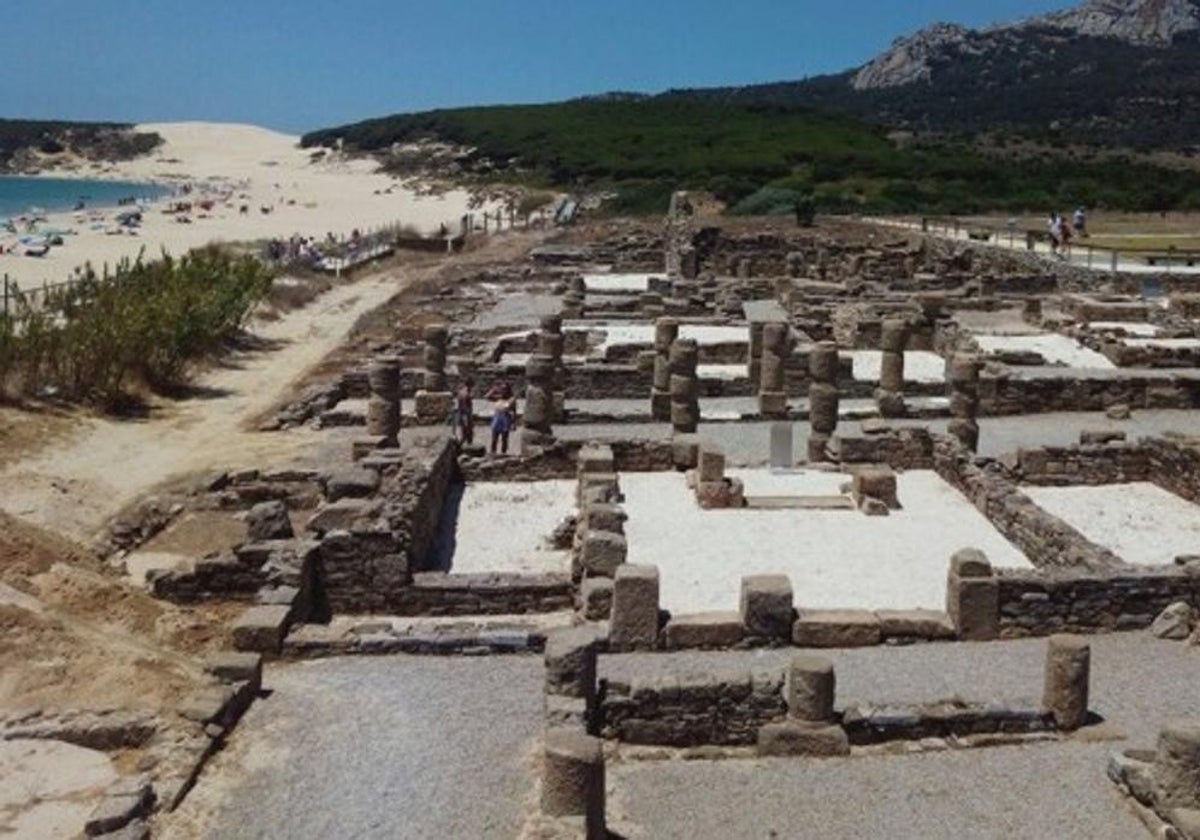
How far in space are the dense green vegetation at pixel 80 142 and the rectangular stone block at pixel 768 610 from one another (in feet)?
569

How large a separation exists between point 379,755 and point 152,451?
648 inches

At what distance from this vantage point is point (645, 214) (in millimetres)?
81188

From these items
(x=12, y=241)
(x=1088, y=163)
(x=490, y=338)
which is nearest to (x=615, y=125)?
(x=1088, y=163)

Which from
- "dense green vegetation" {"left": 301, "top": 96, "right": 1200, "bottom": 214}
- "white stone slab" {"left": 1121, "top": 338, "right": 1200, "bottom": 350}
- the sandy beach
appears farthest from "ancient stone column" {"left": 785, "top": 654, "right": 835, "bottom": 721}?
"dense green vegetation" {"left": 301, "top": 96, "right": 1200, "bottom": 214}

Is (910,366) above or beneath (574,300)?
beneath

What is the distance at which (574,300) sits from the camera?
4131 cm

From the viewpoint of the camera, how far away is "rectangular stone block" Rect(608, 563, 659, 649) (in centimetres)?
1445

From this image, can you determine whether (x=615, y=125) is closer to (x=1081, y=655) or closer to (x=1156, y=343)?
(x=1156, y=343)

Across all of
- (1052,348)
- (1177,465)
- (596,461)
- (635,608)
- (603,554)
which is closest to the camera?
(635,608)

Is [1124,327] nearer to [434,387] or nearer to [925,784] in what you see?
[434,387]

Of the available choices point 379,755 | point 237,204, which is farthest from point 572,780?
point 237,204

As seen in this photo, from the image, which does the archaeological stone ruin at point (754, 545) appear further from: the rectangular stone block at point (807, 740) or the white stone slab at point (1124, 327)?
the white stone slab at point (1124, 327)

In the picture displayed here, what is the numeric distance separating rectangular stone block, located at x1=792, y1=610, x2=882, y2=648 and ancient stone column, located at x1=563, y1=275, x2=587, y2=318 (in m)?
25.9

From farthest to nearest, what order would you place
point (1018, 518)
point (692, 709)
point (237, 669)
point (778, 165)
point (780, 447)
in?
point (778, 165), point (780, 447), point (1018, 518), point (237, 669), point (692, 709)
